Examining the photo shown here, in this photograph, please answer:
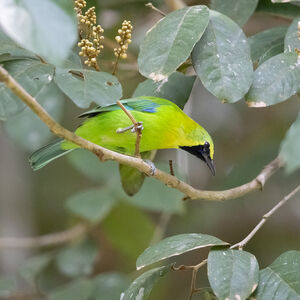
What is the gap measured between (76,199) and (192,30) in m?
1.66

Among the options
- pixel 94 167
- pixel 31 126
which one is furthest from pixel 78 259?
pixel 31 126

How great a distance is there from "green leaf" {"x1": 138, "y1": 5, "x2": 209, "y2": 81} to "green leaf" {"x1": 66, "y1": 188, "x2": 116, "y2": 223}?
1.47 meters

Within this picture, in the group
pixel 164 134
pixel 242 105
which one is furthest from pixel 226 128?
pixel 164 134

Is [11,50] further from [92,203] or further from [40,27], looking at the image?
[92,203]

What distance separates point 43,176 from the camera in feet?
16.2

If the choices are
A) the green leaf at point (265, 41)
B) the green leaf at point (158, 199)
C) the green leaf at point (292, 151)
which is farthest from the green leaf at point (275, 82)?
the green leaf at point (158, 199)

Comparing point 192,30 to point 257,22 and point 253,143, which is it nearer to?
point 257,22

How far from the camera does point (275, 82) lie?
1.94m

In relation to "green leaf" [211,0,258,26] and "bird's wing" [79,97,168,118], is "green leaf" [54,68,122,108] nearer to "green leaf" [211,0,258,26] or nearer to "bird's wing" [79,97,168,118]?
"bird's wing" [79,97,168,118]

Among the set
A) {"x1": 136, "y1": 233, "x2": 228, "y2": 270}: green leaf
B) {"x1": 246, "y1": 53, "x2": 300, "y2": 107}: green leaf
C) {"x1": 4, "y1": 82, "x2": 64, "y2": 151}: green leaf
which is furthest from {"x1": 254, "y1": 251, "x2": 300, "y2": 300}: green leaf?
{"x1": 4, "y1": 82, "x2": 64, "y2": 151}: green leaf

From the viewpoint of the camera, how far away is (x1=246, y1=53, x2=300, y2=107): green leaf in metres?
1.93

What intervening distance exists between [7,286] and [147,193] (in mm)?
917

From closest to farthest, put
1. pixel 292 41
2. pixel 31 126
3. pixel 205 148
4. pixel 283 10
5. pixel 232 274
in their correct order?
pixel 232 274, pixel 292 41, pixel 283 10, pixel 205 148, pixel 31 126

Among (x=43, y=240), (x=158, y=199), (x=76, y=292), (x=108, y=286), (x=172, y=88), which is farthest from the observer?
(x=43, y=240)
